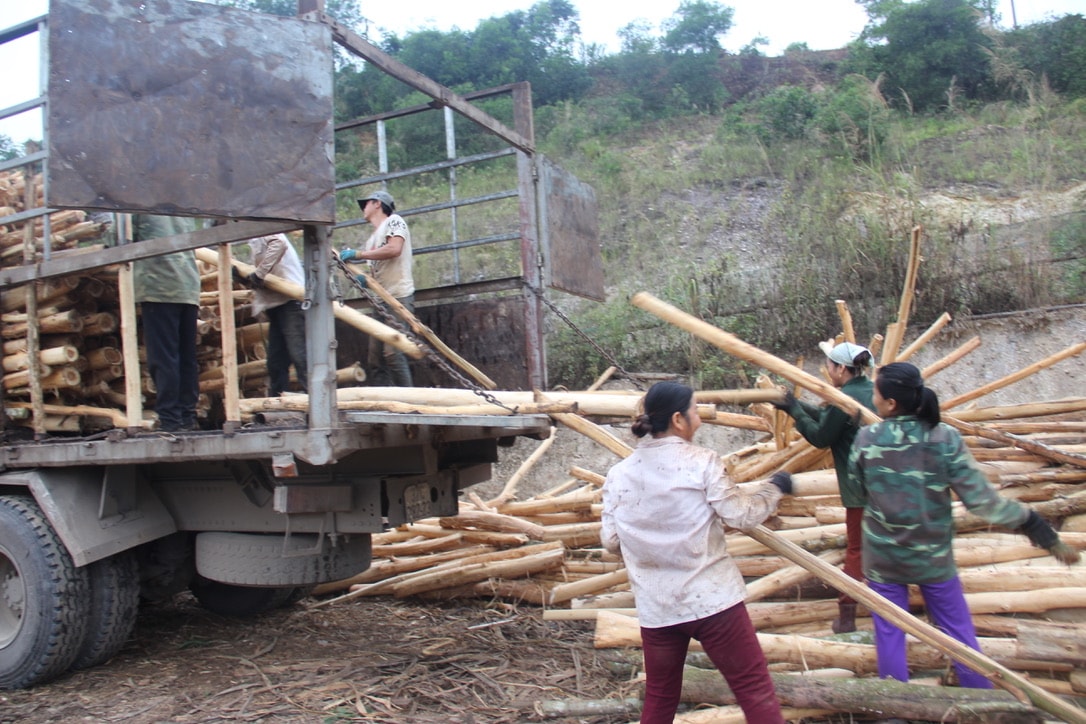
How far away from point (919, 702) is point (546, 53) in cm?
2725

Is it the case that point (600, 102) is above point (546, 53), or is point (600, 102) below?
below

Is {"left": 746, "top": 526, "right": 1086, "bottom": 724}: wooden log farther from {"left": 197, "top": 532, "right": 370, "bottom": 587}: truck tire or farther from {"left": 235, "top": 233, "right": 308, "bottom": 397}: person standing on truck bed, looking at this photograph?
{"left": 235, "top": 233, "right": 308, "bottom": 397}: person standing on truck bed

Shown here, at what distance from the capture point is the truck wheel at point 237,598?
5.99 meters

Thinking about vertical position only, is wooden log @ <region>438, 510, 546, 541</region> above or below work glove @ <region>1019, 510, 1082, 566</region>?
below

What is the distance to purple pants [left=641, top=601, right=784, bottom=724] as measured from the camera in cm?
296

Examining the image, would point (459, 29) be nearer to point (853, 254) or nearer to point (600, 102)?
point (600, 102)

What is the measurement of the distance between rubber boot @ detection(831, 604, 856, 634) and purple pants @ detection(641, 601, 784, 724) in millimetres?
1343

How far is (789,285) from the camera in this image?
35.9ft

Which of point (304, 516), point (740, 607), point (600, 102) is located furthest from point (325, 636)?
point (600, 102)

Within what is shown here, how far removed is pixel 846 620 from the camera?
13.8 ft

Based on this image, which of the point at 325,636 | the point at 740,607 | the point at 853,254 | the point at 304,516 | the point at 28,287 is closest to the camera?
the point at 740,607

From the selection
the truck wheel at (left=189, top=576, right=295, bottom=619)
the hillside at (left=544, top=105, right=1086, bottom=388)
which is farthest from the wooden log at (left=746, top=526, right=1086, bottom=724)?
the hillside at (left=544, top=105, right=1086, bottom=388)

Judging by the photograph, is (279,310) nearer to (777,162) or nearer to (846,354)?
(846,354)

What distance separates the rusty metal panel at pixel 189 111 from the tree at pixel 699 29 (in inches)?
1028
